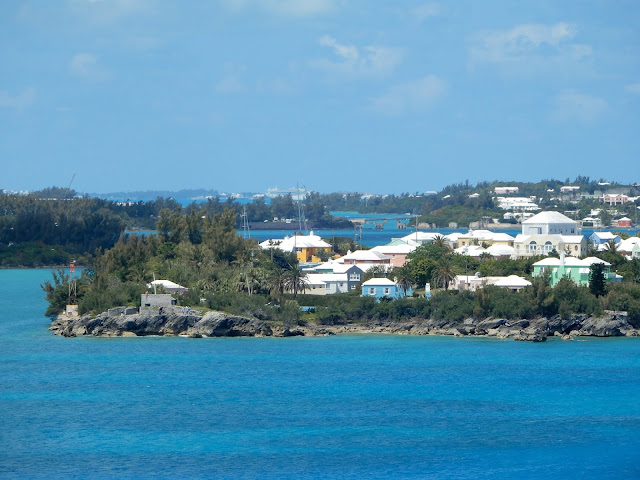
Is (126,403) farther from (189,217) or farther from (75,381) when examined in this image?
(189,217)

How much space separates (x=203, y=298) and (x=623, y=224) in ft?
321

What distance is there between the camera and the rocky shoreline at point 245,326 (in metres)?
49.9

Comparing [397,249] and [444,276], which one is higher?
[397,249]

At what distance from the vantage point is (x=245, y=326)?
1975 inches

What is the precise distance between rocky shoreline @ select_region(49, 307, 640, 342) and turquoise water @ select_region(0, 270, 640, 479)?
0.87m

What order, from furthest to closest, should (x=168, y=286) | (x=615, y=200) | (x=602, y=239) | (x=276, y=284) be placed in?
(x=615, y=200) → (x=602, y=239) → (x=276, y=284) → (x=168, y=286)

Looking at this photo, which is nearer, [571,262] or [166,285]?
[166,285]

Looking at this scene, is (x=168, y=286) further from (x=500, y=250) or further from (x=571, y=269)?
(x=500, y=250)

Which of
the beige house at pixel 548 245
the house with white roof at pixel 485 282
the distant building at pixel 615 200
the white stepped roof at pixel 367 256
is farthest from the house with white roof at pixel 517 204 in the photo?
the house with white roof at pixel 485 282

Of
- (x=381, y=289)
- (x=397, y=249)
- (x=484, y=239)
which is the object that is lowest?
(x=381, y=289)

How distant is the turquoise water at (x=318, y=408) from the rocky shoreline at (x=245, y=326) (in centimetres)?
87

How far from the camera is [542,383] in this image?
4116cm

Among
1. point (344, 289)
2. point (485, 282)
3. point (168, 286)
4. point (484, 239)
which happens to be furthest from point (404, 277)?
point (484, 239)

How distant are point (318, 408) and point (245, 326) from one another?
539 inches
